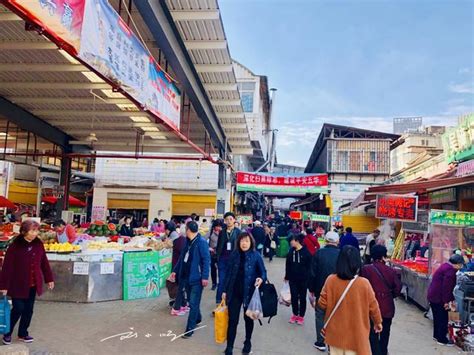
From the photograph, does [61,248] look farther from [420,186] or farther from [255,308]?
[420,186]

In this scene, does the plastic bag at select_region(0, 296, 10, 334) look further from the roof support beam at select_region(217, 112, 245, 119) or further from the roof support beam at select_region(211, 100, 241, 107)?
the roof support beam at select_region(217, 112, 245, 119)

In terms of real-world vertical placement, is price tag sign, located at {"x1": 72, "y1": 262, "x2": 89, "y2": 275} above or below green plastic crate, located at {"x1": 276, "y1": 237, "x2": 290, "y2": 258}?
above

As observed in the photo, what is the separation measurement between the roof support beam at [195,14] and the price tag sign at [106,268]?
4956 millimetres

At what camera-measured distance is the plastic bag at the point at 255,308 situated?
473 centimetres

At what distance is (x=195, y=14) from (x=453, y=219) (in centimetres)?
688

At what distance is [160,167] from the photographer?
25344mm

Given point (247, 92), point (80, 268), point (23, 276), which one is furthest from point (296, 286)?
point (247, 92)

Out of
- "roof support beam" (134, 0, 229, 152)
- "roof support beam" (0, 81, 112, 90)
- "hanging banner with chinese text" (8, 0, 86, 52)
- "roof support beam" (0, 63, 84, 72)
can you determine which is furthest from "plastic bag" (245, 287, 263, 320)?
"roof support beam" (0, 81, 112, 90)

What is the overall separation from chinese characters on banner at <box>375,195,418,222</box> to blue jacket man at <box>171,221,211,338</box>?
6234 millimetres

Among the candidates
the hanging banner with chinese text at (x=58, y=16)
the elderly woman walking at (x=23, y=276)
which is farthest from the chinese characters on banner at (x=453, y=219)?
the hanging banner with chinese text at (x=58, y=16)

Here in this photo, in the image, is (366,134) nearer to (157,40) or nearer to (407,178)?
(407,178)

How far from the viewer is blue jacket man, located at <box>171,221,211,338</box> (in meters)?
5.58

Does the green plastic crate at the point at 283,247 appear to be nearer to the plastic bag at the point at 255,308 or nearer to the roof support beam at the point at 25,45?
the roof support beam at the point at 25,45

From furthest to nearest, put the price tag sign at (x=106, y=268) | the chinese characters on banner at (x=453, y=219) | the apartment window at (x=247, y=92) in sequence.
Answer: the apartment window at (x=247, y=92) → the chinese characters on banner at (x=453, y=219) → the price tag sign at (x=106, y=268)
